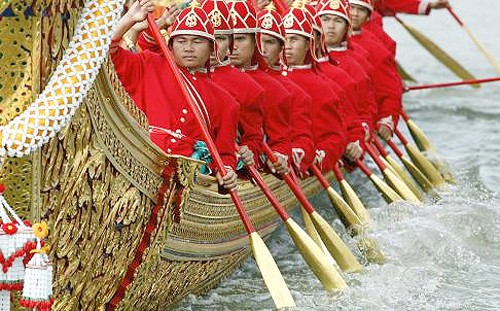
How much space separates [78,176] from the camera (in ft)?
16.3

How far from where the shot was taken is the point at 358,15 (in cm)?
1070

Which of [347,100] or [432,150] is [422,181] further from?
[347,100]

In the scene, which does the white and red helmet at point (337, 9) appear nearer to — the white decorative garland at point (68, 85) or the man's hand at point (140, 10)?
the man's hand at point (140, 10)

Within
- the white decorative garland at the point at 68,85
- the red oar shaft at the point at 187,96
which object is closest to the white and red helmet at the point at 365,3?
the red oar shaft at the point at 187,96

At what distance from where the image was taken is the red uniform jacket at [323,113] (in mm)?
8695

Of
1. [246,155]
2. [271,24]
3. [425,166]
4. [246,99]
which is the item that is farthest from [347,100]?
[246,155]

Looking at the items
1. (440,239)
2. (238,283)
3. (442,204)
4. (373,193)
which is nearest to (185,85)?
(238,283)

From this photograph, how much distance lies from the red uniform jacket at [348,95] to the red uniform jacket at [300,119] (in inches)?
39.7

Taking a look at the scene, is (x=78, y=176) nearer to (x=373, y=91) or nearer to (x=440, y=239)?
(x=440, y=239)

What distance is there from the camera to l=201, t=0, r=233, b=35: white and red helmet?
7145 millimetres

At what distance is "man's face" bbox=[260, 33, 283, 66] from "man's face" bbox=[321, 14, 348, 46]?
156 cm

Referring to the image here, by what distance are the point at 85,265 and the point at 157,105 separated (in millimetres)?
1474

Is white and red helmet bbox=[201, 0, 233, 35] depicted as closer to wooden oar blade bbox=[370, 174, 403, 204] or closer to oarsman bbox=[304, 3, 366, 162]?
oarsman bbox=[304, 3, 366, 162]

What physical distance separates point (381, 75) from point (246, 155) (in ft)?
11.9
